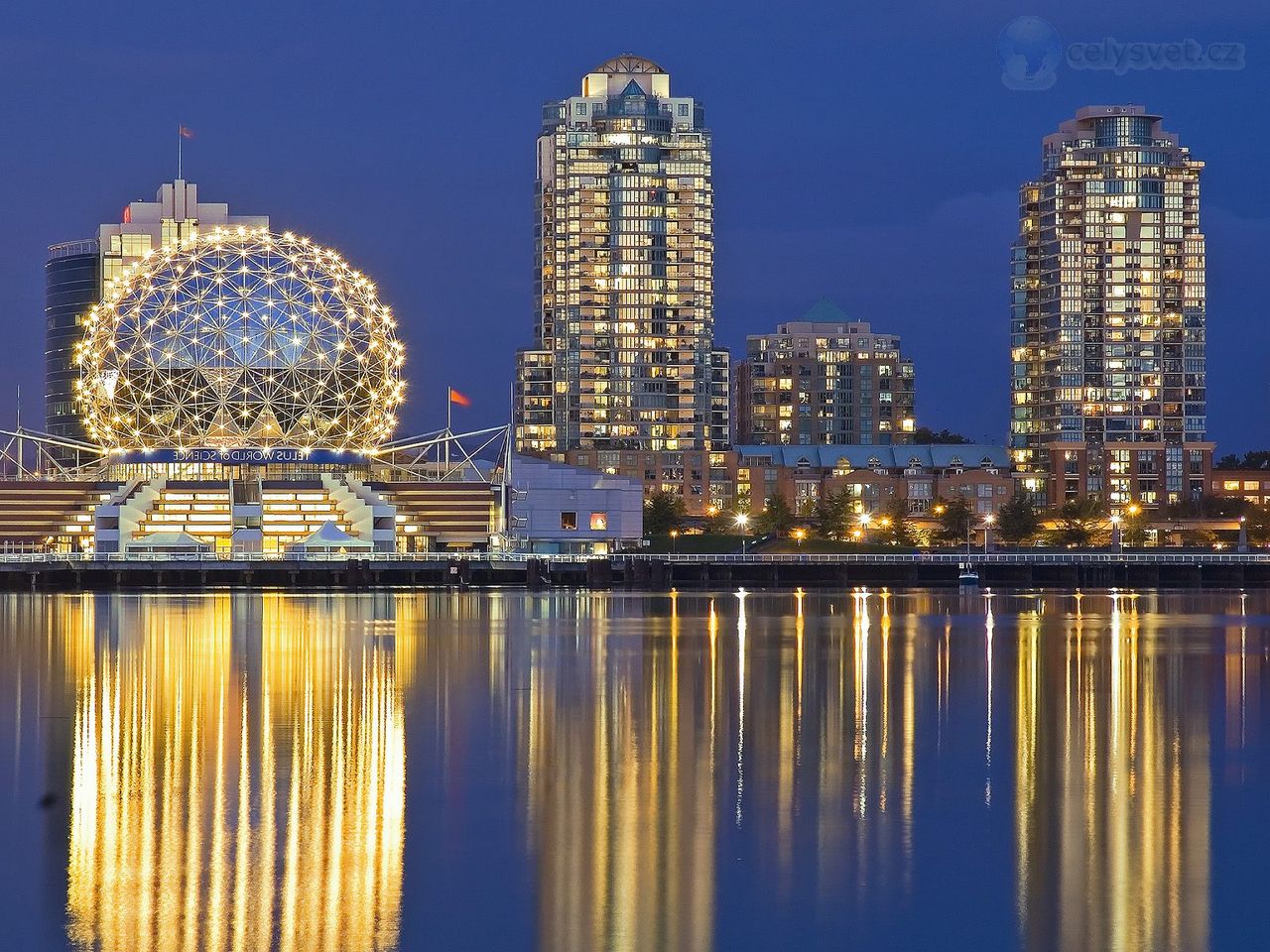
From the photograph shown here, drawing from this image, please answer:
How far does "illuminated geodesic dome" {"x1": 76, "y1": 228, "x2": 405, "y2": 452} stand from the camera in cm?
13200

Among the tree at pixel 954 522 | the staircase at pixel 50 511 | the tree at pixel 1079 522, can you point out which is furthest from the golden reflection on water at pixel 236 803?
the tree at pixel 1079 522

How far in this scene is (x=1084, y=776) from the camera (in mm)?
28859

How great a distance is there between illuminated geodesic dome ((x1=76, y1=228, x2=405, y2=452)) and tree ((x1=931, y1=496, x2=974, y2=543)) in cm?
5822

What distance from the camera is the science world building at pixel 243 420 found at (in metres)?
131

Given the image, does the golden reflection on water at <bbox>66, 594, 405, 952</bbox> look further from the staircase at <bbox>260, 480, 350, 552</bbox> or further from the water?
the staircase at <bbox>260, 480, 350, 552</bbox>

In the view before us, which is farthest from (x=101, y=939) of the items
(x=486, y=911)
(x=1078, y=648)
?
(x=1078, y=648)

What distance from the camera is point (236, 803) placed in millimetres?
25688

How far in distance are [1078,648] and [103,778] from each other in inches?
1297

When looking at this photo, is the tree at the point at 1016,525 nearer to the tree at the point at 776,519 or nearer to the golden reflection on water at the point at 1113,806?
the tree at the point at 776,519

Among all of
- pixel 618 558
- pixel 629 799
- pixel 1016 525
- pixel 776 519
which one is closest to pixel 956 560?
pixel 618 558

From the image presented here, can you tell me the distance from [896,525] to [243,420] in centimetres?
7054

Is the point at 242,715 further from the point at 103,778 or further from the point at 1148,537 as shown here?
the point at 1148,537

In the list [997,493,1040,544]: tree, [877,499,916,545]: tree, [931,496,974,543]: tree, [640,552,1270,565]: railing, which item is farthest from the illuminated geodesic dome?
[997,493,1040,544]: tree

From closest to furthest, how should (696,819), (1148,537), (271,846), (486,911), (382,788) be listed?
(486,911) → (271,846) → (696,819) → (382,788) → (1148,537)
